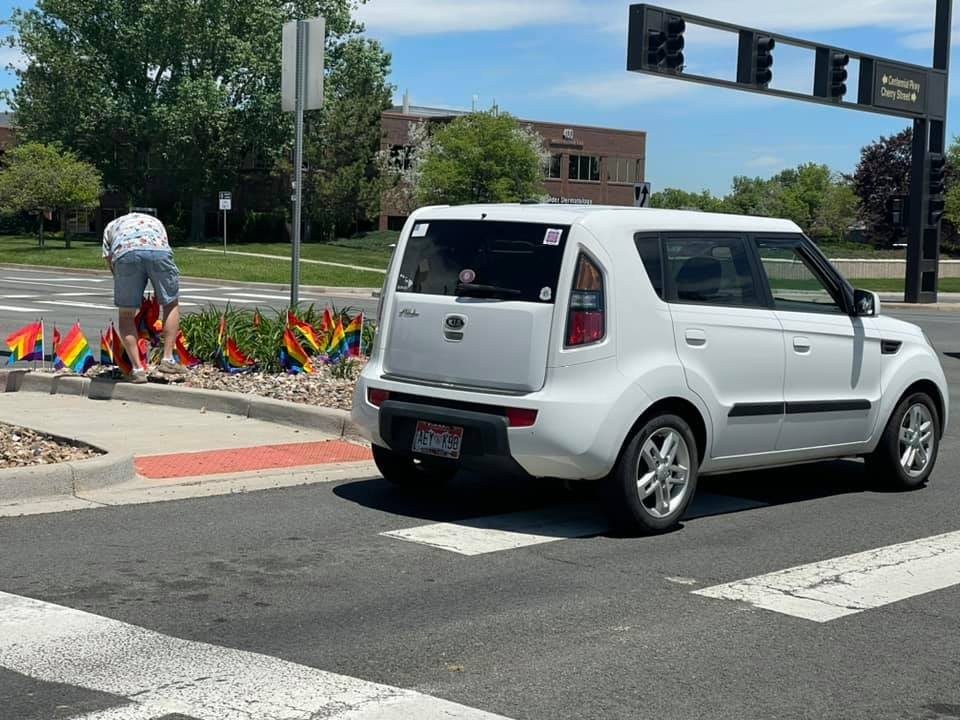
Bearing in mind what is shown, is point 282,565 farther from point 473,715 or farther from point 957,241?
point 957,241

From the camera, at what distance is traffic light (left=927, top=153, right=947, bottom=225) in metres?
35.9

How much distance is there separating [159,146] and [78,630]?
199ft

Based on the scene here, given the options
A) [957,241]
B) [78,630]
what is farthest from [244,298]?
[957,241]

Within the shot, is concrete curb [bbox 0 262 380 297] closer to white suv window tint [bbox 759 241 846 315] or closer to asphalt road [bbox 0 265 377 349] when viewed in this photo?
asphalt road [bbox 0 265 377 349]

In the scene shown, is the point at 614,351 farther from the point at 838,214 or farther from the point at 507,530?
the point at 838,214

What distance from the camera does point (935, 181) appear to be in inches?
1419

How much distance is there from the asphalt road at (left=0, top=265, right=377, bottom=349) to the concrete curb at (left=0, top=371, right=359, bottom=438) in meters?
5.91

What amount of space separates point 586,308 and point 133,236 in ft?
19.0

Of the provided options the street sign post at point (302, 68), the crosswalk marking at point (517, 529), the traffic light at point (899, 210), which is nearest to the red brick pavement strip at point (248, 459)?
the crosswalk marking at point (517, 529)

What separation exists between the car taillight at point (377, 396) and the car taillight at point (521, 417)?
0.93 metres

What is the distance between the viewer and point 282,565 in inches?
257

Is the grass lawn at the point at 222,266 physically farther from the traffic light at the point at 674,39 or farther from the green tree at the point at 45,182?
the traffic light at the point at 674,39

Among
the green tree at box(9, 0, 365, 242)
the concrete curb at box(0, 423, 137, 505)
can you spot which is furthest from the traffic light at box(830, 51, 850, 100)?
the green tree at box(9, 0, 365, 242)

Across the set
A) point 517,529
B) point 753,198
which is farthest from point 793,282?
point 753,198
